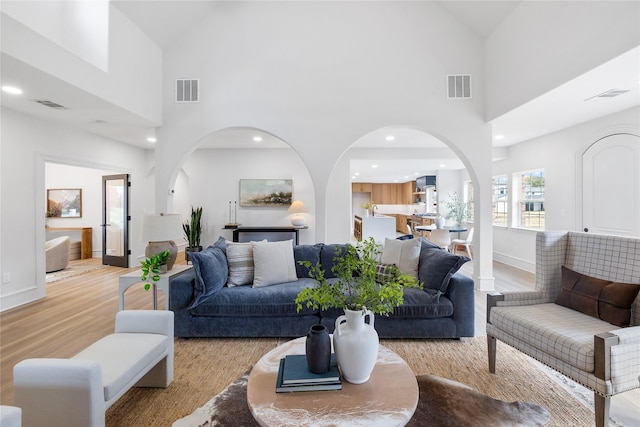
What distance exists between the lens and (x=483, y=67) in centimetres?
453

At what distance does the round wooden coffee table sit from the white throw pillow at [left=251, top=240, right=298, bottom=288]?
1494mm

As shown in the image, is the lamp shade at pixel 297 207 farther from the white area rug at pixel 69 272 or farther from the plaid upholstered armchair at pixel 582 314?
the plaid upholstered armchair at pixel 582 314

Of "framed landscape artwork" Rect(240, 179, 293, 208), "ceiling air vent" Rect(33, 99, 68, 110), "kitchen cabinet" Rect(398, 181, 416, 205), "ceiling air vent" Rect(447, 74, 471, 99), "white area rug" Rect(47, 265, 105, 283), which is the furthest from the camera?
"kitchen cabinet" Rect(398, 181, 416, 205)

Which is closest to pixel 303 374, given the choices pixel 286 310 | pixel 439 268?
pixel 286 310

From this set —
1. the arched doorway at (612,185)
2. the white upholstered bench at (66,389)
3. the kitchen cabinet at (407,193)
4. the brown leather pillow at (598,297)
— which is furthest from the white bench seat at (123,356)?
the kitchen cabinet at (407,193)

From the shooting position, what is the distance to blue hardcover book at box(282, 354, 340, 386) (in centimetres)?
145

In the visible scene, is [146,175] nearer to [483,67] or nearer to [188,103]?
[188,103]

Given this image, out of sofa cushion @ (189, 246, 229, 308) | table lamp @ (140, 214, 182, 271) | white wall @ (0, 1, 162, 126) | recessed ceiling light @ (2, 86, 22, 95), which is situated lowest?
sofa cushion @ (189, 246, 229, 308)

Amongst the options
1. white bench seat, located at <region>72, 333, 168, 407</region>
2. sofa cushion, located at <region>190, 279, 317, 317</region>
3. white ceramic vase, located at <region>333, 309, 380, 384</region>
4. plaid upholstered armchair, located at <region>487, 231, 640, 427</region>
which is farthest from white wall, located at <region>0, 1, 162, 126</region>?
plaid upholstered armchair, located at <region>487, 231, 640, 427</region>

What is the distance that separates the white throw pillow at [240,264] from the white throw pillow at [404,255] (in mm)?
1443

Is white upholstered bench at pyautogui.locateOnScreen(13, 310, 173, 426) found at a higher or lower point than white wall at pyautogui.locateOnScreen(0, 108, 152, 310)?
lower

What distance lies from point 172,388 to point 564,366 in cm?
257

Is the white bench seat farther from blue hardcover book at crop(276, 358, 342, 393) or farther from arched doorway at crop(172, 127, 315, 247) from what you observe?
arched doorway at crop(172, 127, 315, 247)

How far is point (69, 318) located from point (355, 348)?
3.78 m
